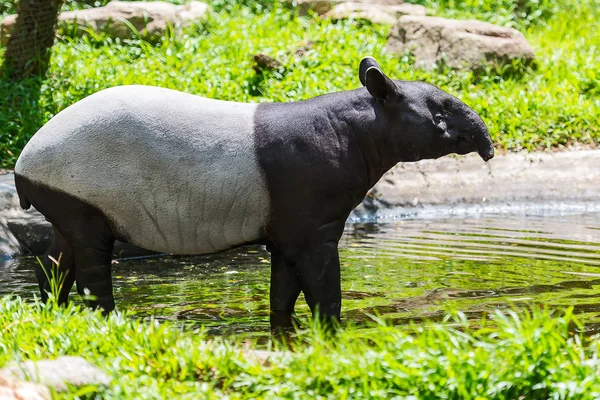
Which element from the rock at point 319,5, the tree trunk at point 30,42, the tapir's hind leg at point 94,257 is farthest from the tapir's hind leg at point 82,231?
the rock at point 319,5

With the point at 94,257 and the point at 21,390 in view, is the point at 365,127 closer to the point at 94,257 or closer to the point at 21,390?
the point at 94,257

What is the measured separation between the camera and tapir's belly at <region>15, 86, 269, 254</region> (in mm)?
5750

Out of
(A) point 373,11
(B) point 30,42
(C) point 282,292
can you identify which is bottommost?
(C) point 282,292

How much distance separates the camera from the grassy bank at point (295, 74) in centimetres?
1189

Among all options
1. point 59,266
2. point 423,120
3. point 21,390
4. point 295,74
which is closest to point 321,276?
point 423,120

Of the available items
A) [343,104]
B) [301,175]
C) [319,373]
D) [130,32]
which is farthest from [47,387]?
[130,32]

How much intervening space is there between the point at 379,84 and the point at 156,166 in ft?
4.58

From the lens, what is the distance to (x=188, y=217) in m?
5.89

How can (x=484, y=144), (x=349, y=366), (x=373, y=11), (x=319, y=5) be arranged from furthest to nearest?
(x=319, y=5) < (x=373, y=11) < (x=484, y=144) < (x=349, y=366)

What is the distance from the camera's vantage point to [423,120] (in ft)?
20.0

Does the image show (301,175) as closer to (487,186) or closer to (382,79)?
(382,79)

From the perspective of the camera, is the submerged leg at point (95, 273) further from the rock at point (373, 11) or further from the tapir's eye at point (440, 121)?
the rock at point (373, 11)

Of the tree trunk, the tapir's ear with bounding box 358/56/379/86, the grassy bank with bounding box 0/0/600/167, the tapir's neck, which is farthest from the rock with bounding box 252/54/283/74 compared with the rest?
the tapir's neck

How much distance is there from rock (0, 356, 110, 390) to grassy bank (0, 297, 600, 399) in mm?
56
